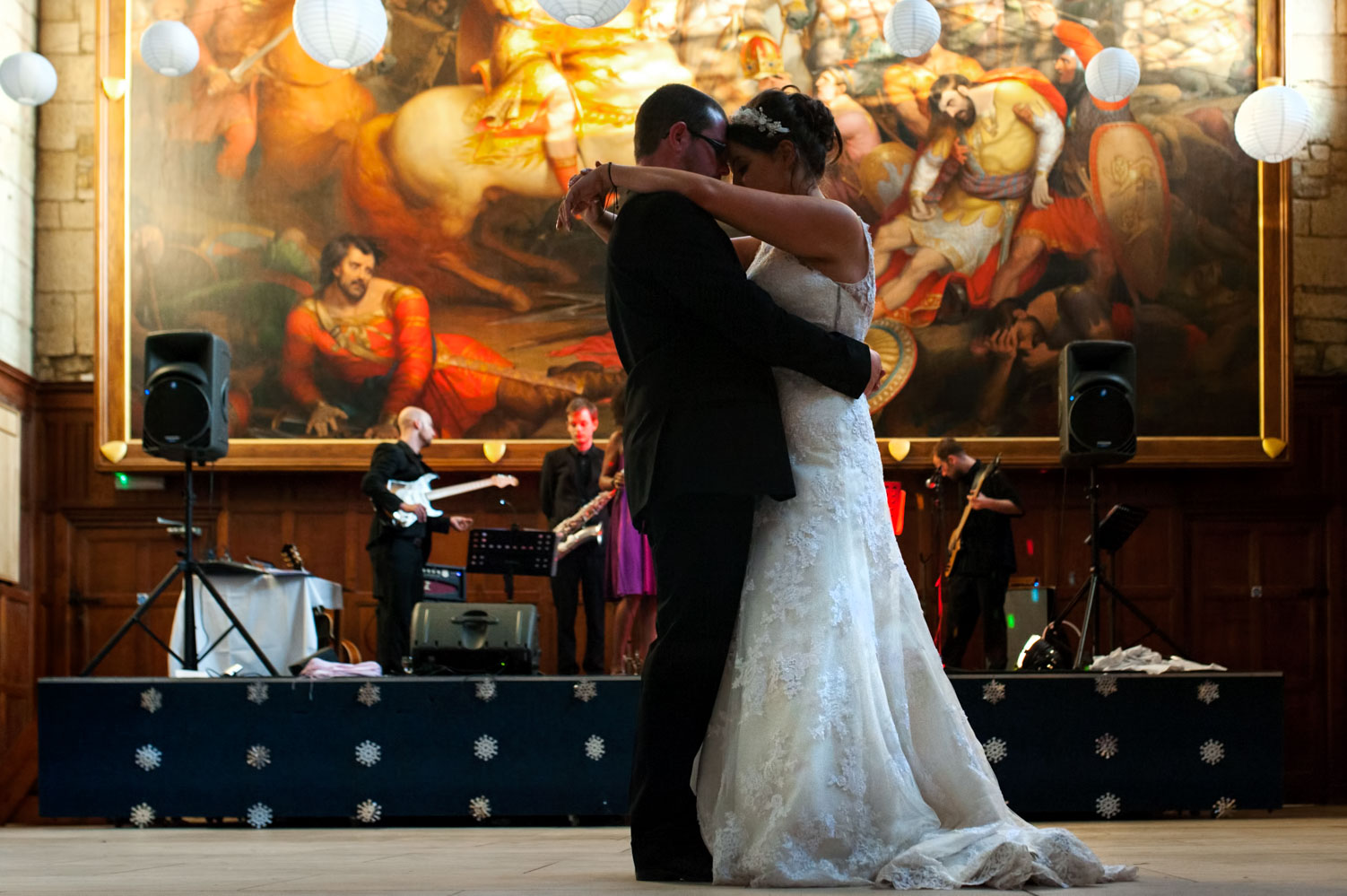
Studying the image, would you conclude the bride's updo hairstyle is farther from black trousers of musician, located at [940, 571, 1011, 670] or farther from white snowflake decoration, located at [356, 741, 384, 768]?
black trousers of musician, located at [940, 571, 1011, 670]

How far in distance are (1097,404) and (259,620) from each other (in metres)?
4.08

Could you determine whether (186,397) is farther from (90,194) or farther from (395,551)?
(90,194)

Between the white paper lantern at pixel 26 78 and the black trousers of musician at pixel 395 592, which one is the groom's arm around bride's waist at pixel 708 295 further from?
the white paper lantern at pixel 26 78

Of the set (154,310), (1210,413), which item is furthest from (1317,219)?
(154,310)

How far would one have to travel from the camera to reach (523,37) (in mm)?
8945

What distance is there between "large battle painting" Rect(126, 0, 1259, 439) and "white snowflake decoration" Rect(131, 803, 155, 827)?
3.99 metres

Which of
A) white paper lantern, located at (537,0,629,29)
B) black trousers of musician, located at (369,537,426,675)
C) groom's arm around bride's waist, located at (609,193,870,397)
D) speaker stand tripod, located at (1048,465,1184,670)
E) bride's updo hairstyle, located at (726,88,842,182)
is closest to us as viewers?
groom's arm around bride's waist, located at (609,193,870,397)

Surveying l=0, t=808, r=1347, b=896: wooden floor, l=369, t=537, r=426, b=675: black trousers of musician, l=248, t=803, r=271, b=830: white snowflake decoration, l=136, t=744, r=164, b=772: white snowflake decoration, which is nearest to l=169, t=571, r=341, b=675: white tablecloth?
l=369, t=537, r=426, b=675: black trousers of musician

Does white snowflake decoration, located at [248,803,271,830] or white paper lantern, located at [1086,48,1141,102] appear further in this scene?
white paper lantern, located at [1086,48,1141,102]

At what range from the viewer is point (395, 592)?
7.22 m

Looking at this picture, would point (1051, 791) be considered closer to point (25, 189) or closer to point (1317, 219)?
point (1317, 219)

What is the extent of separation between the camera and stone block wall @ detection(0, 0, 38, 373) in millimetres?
8617

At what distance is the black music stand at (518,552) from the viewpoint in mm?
6715

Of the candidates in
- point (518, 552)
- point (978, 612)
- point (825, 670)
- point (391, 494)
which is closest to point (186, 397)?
point (391, 494)
